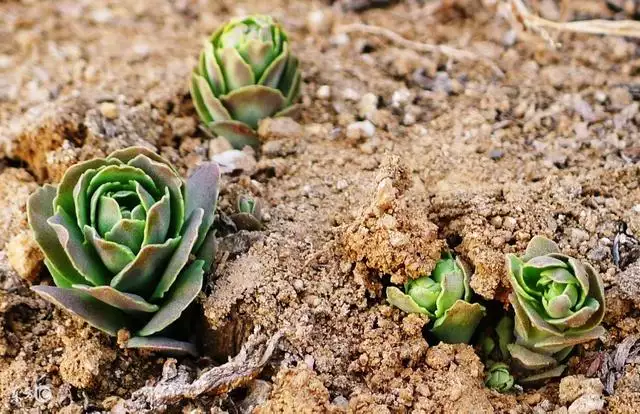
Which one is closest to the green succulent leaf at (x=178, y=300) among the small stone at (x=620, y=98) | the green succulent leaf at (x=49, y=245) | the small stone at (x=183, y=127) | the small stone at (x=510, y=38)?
the green succulent leaf at (x=49, y=245)

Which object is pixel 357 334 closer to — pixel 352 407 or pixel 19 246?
pixel 352 407

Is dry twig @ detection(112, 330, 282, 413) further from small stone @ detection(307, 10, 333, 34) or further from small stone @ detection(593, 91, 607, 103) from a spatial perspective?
small stone @ detection(307, 10, 333, 34)

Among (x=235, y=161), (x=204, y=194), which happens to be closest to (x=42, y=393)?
(x=204, y=194)

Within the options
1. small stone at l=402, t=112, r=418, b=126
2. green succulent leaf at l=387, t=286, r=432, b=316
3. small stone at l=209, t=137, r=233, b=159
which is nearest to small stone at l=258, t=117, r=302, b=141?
small stone at l=209, t=137, r=233, b=159

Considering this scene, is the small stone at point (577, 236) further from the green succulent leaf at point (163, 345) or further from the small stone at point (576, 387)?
the green succulent leaf at point (163, 345)

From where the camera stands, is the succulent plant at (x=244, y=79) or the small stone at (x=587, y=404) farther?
the succulent plant at (x=244, y=79)

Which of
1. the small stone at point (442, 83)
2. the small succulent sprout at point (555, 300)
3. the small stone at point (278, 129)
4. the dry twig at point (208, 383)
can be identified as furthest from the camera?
the small stone at point (442, 83)
